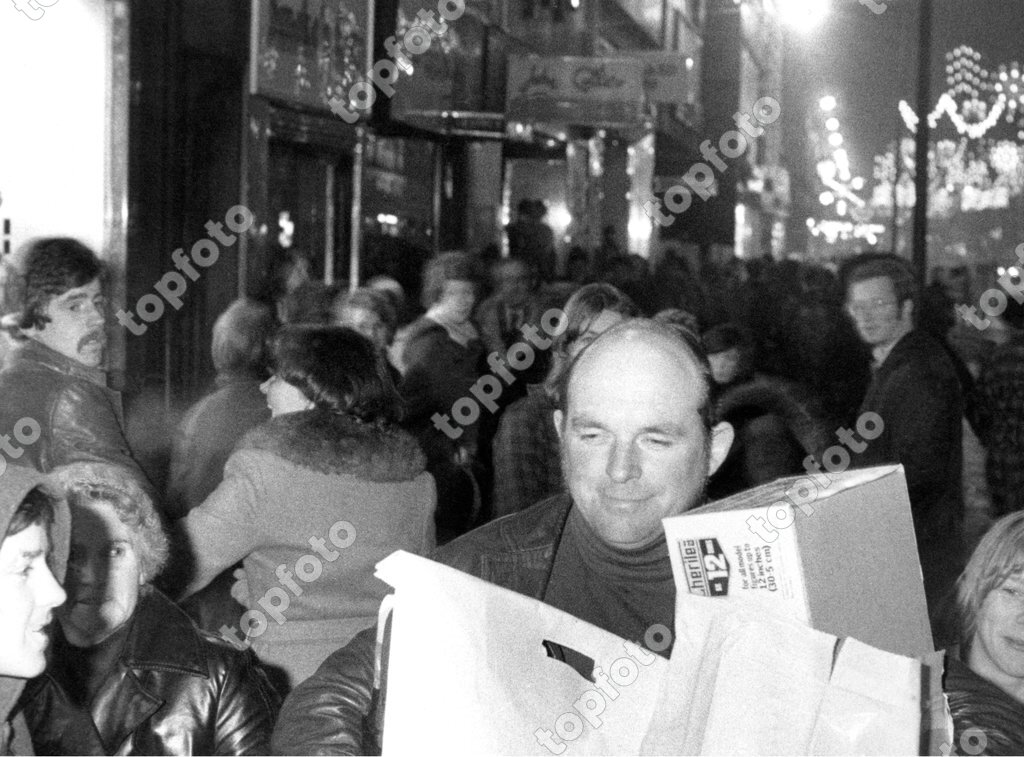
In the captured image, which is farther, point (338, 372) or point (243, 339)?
point (243, 339)

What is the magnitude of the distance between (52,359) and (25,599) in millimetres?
2912

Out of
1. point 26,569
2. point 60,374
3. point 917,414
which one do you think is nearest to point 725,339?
point 917,414

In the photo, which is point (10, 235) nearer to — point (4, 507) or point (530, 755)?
point (4, 507)

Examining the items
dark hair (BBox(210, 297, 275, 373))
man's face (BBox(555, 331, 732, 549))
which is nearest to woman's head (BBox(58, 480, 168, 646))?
man's face (BBox(555, 331, 732, 549))

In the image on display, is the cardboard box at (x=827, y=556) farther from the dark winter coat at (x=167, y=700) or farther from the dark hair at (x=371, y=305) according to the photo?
the dark hair at (x=371, y=305)

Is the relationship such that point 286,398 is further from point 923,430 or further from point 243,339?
point 923,430

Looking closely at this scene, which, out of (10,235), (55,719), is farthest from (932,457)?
(10,235)

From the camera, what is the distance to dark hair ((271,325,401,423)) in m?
4.43

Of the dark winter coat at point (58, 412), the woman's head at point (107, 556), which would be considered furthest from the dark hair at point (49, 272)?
the woman's head at point (107, 556)

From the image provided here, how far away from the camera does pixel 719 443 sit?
296 cm

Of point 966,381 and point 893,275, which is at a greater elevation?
point 893,275

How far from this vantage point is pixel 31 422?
4883 mm

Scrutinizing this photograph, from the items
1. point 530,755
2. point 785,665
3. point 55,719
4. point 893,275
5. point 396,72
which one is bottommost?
point 55,719

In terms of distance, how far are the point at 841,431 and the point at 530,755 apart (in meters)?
4.71
